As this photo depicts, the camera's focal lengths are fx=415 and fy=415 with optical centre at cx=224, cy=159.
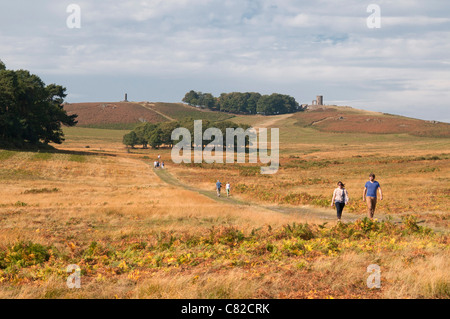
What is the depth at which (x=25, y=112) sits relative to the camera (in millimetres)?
84500

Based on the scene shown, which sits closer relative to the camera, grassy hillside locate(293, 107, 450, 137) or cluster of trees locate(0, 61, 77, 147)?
cluster of trees locate(0, 61, 77, 147)

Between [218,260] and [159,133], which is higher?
[159,133]

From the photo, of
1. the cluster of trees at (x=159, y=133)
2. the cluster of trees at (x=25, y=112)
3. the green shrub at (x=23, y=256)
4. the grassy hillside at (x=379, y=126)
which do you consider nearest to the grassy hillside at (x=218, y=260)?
the green shrub at (x=23, y=256)

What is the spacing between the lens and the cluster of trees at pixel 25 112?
78.7m

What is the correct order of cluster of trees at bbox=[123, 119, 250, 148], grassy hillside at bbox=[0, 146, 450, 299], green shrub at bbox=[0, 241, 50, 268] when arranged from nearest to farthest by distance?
1. grassy hillside at bbox=[0, 146, 450, 299]
2. green shrub at bbox=[0, 241, 50, 268]
3. cluster of trees at bbox=[123, 119, 250, 148]

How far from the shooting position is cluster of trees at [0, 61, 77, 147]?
78688 mm

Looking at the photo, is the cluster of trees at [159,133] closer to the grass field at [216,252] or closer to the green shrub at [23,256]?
the grass field at [216,252]

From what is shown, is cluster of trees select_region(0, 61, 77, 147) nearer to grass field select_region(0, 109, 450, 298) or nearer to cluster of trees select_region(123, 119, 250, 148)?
cluster of trees select_region(123, 119, 250, 148)

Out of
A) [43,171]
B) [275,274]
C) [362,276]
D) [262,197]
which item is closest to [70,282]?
[275,274]

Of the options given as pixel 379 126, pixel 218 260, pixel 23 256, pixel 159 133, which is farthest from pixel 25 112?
pixel 379 126

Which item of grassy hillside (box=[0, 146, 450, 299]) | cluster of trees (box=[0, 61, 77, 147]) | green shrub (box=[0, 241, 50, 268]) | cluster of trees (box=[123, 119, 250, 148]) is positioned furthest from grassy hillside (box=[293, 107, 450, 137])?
green shrub (box=[0, 241, 50, 268])

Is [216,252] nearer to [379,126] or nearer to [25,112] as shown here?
[25,112]
